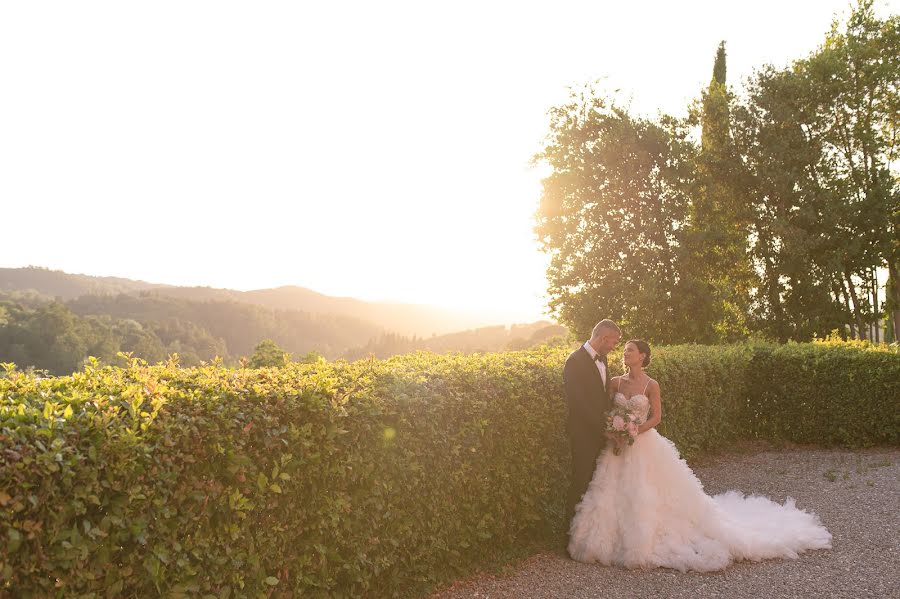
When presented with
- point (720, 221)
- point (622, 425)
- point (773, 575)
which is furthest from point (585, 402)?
point (720, 221)

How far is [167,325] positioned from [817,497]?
78908 millimetres

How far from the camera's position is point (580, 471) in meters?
6.93

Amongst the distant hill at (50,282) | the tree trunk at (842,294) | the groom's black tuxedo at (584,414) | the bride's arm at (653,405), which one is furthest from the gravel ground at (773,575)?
the distant hill at (50,282)

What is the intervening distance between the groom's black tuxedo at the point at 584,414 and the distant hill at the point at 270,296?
75.7m

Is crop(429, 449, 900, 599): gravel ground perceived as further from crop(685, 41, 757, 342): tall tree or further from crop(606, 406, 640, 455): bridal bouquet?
crop(685, 41, 757, 342): tall tree

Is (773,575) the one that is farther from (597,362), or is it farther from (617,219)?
(617,219)

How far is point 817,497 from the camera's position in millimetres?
9242

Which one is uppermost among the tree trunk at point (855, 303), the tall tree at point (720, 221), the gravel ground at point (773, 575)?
the tall tree at point (720, 221)

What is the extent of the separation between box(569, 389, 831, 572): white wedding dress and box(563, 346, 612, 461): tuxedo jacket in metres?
0.21


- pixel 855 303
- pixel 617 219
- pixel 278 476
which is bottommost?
pixel 278 476

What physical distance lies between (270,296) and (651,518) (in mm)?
110703

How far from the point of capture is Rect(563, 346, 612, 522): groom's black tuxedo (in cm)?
675

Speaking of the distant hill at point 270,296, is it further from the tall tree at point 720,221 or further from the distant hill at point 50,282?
the tall tree at point 720,221

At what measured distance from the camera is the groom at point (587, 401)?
266 inches
